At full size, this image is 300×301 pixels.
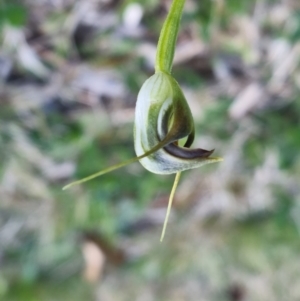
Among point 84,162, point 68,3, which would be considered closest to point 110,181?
point 84,162

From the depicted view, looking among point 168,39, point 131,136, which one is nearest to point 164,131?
point 168,39

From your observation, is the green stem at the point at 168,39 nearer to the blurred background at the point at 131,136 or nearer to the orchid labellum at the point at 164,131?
the orchid labellum at the point at 164,131

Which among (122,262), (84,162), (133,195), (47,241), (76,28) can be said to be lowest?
(122,262)

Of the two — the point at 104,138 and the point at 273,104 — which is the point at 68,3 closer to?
the point at 104,138

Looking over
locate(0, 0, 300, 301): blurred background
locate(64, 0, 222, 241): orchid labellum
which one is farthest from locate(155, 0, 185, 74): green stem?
locate(0, 0, 300, 301): blurred background

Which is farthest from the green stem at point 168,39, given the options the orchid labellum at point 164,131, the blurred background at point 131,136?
the blurred background at point 131,136
